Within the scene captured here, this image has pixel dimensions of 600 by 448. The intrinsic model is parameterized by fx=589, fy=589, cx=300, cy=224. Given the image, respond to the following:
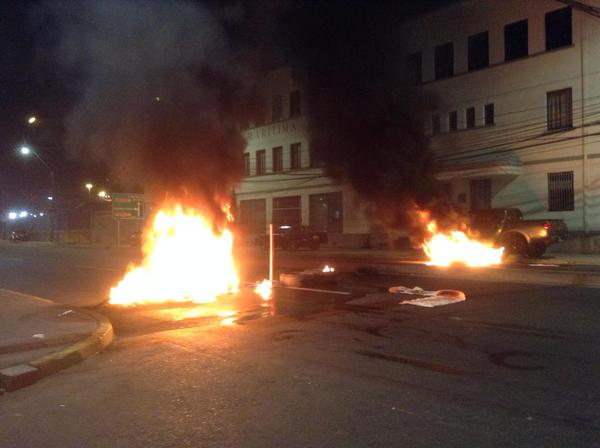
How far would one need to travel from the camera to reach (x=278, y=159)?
3500 cm

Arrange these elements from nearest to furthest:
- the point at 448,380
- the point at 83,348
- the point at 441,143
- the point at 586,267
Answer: the point at 448,380, the point at 83,348, the point at 586,267, the point at 441,143

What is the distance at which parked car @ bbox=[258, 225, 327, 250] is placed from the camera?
28141 mm

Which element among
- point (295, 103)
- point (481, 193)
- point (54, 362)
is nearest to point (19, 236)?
point (295, 103)

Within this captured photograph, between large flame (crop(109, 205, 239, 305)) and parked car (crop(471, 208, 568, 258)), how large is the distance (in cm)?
919

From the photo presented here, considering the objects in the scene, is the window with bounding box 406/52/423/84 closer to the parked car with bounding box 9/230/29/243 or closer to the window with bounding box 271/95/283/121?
the window with bounding box 271/95/283/121

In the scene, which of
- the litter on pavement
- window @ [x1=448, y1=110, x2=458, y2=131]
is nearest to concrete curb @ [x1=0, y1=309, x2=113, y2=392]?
the litter on pavement

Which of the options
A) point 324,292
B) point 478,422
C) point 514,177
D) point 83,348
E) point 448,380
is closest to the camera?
point 478,422

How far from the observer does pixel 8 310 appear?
9734 millimetres

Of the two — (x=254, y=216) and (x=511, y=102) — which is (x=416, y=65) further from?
(x=254, y=216)

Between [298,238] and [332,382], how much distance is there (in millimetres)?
22750

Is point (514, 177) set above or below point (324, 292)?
above

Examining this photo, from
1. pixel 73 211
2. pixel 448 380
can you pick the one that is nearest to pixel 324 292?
pixel 448 380

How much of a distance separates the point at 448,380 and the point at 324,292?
675 centimetres

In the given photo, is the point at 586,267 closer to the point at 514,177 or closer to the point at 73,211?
the point at 514,177
